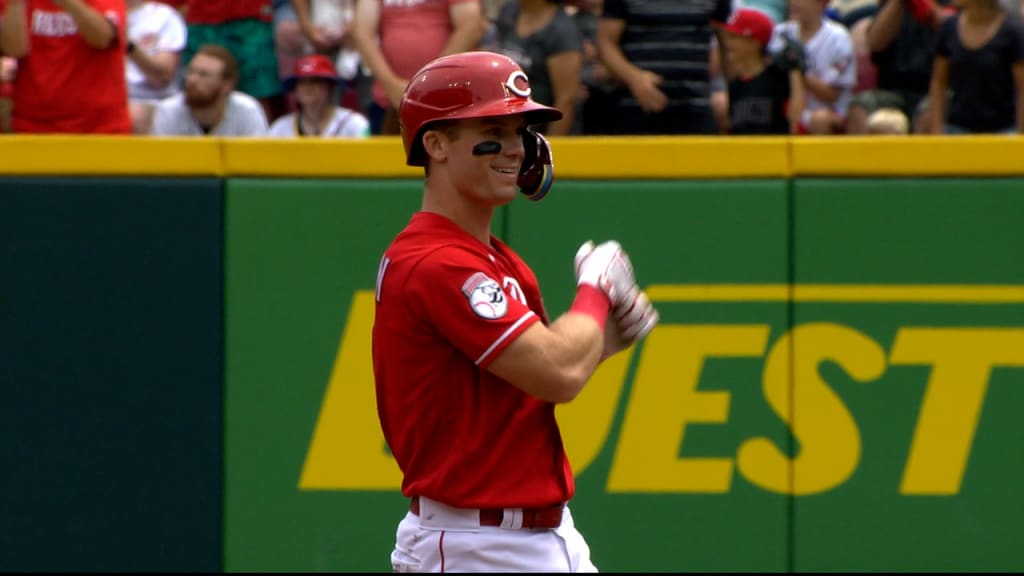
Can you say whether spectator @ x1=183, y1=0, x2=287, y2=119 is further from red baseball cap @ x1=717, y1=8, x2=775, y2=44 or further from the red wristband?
the red wristband

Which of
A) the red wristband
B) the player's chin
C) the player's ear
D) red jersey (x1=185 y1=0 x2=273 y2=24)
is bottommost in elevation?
the red wristband

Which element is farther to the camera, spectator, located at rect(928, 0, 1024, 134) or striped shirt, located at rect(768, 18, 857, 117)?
striped shirt, located at rect(768, 18, 857, 117)

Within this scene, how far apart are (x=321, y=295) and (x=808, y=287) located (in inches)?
73.6

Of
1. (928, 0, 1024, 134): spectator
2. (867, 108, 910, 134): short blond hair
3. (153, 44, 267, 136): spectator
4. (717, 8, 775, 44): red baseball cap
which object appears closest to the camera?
(928, 0, 1024, 134): spectator

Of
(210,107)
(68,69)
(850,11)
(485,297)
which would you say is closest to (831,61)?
(850,11)

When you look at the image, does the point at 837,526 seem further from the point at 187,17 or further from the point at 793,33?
the point at 187,17

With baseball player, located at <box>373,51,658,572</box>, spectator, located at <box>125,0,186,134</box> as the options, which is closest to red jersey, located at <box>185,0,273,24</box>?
spectator, located at <box>125,0,186,134</box>

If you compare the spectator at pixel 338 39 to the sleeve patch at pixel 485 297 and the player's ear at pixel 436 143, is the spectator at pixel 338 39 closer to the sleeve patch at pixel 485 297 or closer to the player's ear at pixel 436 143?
the player's ear at pixel 436 143

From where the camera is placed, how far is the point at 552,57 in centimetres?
741

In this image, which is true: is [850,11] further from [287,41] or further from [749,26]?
[287,41]

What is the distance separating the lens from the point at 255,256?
6352mm

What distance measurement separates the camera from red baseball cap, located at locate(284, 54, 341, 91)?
798cm

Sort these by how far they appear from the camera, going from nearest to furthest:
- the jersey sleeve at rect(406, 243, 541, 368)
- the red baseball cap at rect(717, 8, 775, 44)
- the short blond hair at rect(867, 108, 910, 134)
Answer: the jersey sleeve at rect(406, 243, 541, 368), the short blond hair at rect(867, 108, 910, 134), the red baseball cap at rect(717, 8, 775, 44)

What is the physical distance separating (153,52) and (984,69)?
4.17 m
